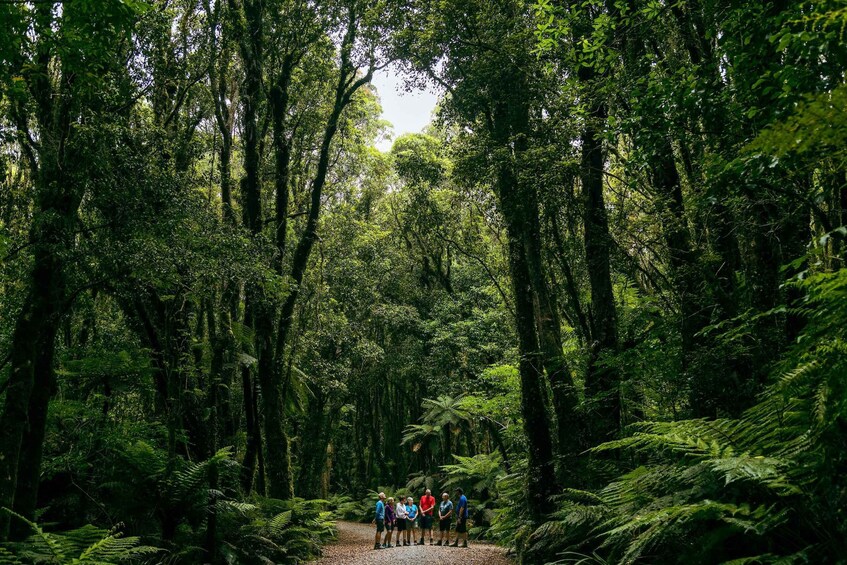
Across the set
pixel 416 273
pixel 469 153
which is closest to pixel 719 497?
pixel 469 153

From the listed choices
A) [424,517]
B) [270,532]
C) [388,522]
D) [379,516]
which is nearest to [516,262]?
[270,532]

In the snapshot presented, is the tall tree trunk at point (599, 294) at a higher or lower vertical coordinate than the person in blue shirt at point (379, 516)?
higher

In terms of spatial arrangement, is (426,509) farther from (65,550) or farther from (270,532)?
(65,550)

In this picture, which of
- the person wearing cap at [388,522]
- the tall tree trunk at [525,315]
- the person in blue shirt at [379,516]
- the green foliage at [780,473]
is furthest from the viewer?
the person wearing cap at [388,522]

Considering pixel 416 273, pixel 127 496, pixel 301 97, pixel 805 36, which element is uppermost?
pixel 301 97

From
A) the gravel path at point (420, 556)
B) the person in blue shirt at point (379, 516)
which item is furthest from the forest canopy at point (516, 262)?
the person in blue shirt at point (379, 516)

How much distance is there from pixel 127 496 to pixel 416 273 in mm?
21709

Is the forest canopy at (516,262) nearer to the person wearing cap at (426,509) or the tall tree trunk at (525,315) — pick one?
the tall tree trunk at (525,315)

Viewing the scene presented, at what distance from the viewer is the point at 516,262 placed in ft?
34.8

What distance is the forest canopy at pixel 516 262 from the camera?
412 cm

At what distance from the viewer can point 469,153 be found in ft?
35.6

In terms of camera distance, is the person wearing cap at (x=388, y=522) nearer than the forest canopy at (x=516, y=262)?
No

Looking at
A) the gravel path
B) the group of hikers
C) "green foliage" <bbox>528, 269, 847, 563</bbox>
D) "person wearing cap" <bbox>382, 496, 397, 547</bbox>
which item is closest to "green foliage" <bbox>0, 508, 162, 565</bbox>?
"green foliage" <bbox>528, 269, 847, 563</bbox>

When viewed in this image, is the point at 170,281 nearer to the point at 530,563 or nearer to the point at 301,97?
the point at 530,563
